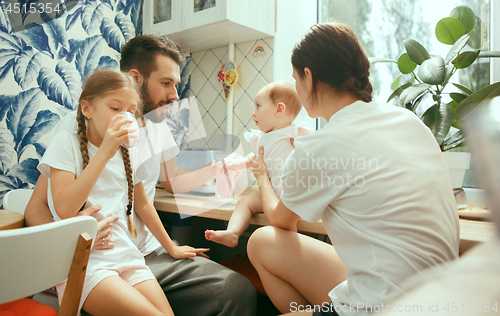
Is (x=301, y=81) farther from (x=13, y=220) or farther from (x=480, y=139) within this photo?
(x=13, y=220)

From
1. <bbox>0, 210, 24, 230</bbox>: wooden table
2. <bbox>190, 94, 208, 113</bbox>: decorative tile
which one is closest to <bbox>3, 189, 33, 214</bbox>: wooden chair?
<bbox>0, 210, 24, 230</bbox>: wooden table

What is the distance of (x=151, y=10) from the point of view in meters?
2.23

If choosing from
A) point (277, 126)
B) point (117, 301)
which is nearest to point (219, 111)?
point (277, 126)

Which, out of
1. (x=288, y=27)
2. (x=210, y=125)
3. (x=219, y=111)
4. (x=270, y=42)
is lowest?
(x=210, y=125)

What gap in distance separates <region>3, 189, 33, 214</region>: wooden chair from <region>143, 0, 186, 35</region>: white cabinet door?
1.25 m

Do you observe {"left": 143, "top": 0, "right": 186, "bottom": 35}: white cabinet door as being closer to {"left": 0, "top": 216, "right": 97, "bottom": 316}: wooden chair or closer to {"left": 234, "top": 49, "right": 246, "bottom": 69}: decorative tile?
{"left": 234, "top": 49, "right": 246, "bottom": 69}: decorative tile

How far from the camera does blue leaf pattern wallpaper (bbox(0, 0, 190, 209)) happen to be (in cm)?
179

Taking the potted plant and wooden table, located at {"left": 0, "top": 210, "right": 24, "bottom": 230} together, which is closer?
wooden table, located at {"left": 0, "top": 210, "right": 24, "bottom": 230}

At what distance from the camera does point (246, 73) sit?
216cm

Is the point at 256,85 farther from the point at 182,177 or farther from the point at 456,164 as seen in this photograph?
the point at 456,164

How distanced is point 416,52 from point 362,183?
955 mm

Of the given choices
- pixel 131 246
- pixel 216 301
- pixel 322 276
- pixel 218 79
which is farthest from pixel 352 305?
pixel 218 79

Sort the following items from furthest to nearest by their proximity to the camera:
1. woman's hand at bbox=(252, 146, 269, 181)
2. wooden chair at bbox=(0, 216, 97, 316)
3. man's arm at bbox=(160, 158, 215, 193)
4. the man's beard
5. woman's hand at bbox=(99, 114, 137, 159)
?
man's arm at bbox=(160, 158, 215, 193), the man's beard, woman's hand at bbox=(252, 146, 269, 181), woman's hand at bbox=(99, 114, 137, 159), wooden chair at bbox=(0, 216, 97, 316)

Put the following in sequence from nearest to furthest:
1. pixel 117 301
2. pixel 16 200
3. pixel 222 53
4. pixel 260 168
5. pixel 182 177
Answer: pixel 117 301 → pixel 260 168 → pixel 16 200 → pixel 182 177 → pixel 222 53
